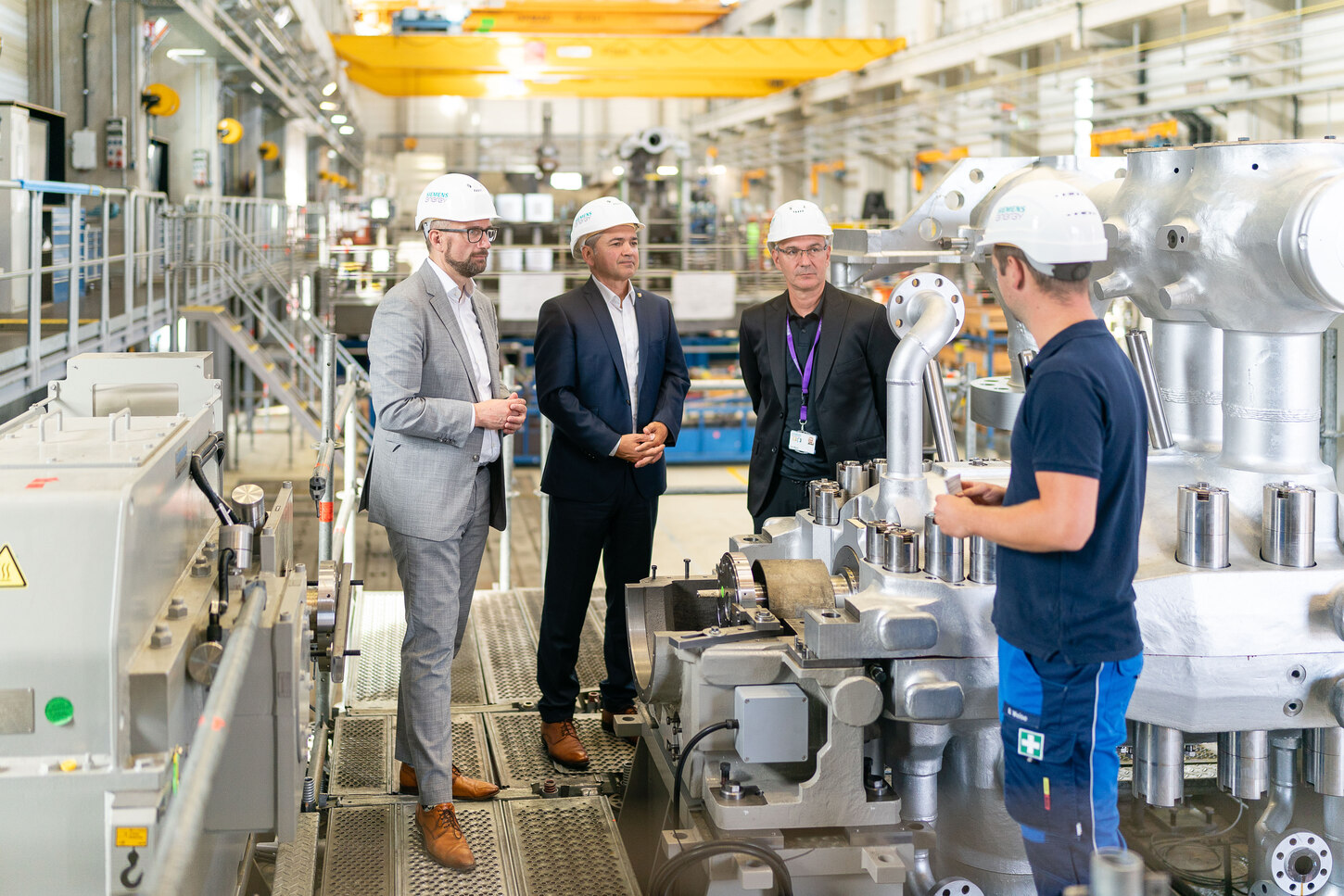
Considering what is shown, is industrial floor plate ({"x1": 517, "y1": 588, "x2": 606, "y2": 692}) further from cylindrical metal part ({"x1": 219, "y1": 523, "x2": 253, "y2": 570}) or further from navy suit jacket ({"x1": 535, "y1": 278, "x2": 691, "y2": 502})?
cylindrical metal part ({"x1": 219, "y1": 523, "x2": 253, "y2": 570})

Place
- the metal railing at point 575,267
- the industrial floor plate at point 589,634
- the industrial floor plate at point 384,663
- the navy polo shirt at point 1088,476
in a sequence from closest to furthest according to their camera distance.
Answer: the navy polo shirt at point 1088,476, the industrial floor plate at point 384,663, the industrial floor plate at point 589,634, the metal railing at point 575,267

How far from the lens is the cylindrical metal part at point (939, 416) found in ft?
8.99

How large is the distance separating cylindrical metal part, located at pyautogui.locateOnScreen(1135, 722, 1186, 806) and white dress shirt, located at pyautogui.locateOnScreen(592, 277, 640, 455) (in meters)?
1.64

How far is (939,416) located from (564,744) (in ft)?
4.61

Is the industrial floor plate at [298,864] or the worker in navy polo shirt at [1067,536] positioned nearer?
the worker in navy polo shirt at [1067,536]

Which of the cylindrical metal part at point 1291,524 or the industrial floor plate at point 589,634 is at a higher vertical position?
the cylindrical metal part at point 1291,524

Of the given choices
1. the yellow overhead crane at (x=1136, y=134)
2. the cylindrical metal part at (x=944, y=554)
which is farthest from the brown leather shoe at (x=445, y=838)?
the yellow overhead crane at (x=1136, y=134)

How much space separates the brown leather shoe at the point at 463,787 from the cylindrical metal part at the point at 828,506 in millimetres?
1142

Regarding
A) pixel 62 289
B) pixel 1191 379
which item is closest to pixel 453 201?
pixel 1191 379

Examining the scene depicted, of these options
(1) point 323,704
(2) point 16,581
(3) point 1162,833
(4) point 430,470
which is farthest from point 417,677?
(3) point 1162,833

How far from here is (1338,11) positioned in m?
9.52

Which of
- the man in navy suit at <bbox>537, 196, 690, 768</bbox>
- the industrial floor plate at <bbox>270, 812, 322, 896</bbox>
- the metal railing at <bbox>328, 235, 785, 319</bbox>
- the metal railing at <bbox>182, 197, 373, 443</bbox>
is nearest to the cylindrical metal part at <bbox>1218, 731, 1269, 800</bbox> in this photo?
the man in navy suit at <bbox>537, 196, 690, 768</bbox>

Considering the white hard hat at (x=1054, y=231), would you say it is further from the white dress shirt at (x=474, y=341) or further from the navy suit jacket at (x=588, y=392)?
the navy suit jacket at (x=588, y=392)

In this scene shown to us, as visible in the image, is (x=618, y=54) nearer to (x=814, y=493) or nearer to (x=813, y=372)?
(x=813, y=372)
